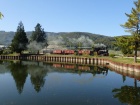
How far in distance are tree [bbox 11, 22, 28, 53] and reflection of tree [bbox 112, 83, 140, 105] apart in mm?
84896

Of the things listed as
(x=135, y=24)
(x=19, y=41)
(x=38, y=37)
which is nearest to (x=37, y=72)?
(x=135, y=24)

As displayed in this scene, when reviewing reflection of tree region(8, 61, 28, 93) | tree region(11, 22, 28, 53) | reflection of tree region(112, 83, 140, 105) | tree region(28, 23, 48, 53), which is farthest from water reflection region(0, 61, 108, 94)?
tree region(28, 23, 48, 53)

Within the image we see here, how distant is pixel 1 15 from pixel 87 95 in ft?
64.1

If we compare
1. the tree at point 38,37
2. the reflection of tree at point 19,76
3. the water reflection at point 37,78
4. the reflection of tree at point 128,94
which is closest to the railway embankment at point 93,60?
the reflection of tree at point 128,94

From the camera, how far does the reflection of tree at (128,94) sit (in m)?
26.1

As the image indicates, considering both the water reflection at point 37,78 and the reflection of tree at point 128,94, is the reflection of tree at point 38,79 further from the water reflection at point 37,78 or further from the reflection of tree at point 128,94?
the reflection of tree at point 128,94

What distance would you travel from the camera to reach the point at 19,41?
11375 cm

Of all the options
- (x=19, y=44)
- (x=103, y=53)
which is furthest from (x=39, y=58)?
(x=103, y=53)

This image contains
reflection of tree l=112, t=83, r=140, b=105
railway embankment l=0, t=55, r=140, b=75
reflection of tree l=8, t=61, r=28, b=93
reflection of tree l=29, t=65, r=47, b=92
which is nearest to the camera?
reflection of tree l=112, t=83, r=140, b=105

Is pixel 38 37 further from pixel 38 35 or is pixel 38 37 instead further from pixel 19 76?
pixel 19 76

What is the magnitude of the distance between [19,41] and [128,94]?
90396mm

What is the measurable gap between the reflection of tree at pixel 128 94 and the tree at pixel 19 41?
84896 millimetres

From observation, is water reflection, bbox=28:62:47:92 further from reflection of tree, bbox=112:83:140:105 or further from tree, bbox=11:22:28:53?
tree, bbox=11:22:28:53

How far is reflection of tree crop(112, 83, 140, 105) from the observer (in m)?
26.1
